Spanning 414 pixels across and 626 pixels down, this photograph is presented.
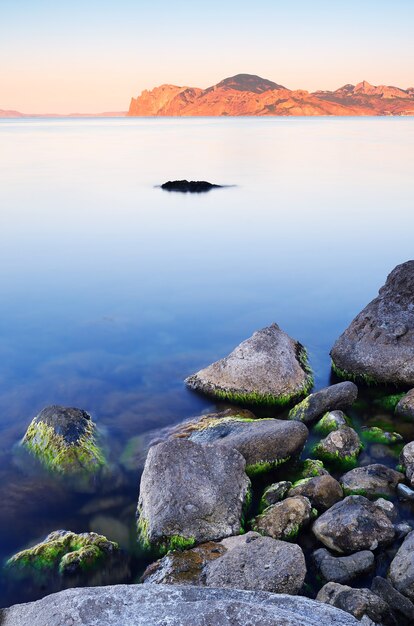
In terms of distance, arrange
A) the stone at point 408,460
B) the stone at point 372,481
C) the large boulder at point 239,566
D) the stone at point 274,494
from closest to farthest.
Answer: the large boulder at point 239,566 < the stone at point 274,494 < the stone at point 372,481 < the stone at point 408,460

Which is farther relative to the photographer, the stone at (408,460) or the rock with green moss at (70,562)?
the stone at (408,460)

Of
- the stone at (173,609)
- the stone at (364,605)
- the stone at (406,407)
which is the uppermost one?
the stone at (173,609)

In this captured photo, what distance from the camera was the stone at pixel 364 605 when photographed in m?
5.84

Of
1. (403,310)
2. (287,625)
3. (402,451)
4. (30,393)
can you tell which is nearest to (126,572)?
(287,625)

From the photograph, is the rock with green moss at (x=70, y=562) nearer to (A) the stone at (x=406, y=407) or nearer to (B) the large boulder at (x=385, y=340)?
(A) the stone at (x=406, y=407)

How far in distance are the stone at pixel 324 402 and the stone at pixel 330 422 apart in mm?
259

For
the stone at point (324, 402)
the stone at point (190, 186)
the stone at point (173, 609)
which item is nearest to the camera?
the stone at point (173, 609)

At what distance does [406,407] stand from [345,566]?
14.7 feet

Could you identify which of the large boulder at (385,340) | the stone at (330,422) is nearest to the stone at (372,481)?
the stone at (330,422)

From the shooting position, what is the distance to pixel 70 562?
727 centimetres

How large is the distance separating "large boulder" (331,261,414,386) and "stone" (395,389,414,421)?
2.66 ft

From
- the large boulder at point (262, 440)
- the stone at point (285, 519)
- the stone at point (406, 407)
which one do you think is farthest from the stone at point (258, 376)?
the stone at point (285, 519)

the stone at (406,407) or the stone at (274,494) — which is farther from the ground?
the stone at (406,407)

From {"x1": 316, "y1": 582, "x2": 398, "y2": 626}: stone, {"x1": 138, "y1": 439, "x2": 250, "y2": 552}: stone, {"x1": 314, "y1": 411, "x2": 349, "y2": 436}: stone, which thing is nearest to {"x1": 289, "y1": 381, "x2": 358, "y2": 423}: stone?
{"x1": 314, "y1": 411, "x2": 349, "y2": 436}: stone
